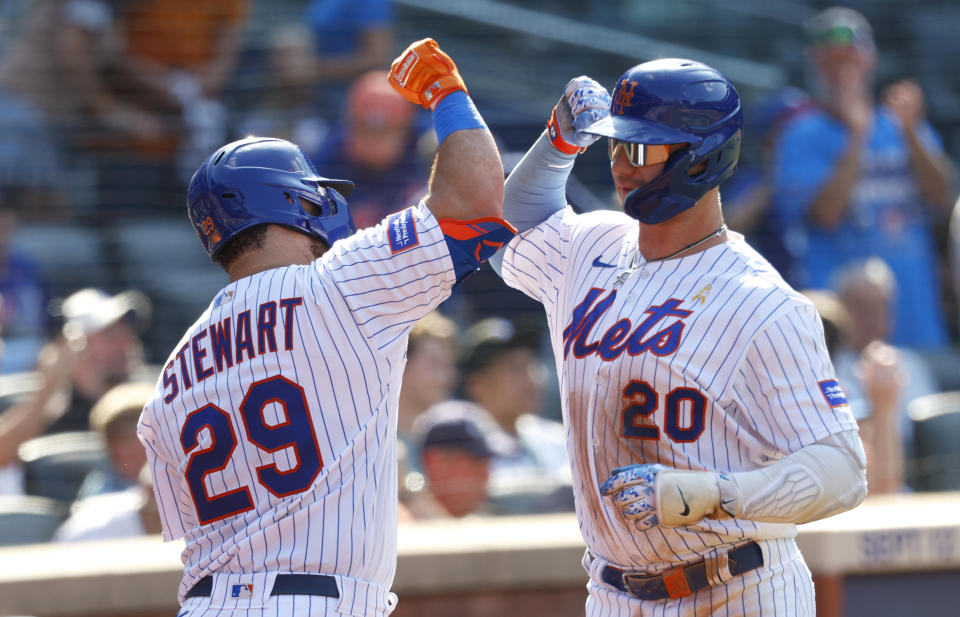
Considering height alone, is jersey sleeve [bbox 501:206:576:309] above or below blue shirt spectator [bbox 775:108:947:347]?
below

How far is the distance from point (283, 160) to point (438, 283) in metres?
0.46

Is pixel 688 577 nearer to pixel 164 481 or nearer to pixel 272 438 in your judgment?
pixel 272 438

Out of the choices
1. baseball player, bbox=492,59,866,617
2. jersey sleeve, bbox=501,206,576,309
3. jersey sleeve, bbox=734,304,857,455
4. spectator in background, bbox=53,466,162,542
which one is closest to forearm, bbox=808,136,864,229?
jersey sleeve, bbox=501,206,576,309

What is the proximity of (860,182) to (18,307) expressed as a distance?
394cm

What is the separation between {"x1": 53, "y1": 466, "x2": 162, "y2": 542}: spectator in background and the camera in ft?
13.8

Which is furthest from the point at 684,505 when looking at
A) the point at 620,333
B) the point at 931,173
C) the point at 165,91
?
the point at 165,91

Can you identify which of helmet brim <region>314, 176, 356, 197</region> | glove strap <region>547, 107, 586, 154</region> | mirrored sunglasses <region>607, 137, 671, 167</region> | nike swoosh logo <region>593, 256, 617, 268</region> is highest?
glove strap <region>547, 107, 586, 154</region>

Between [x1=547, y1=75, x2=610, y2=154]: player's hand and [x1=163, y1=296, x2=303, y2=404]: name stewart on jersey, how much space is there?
78 cm

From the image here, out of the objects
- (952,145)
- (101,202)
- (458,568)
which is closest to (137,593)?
(458,568)

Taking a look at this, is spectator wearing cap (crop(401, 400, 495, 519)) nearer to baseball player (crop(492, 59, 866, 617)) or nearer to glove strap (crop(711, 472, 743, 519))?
baseball player (crop(492, 59, 866, 617))

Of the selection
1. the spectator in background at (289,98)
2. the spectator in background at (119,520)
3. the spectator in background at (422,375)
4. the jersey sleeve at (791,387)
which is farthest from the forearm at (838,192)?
the jersey sleeve at (791,387)

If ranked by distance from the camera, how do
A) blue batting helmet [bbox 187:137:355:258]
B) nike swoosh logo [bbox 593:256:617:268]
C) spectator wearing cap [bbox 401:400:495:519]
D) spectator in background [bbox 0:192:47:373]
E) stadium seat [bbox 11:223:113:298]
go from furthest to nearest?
1. stadium seat [bbox 11:223:113:298]
2. spectator in background [bbox 0:192:47:373]
3. spectator wearing cap [bbox 401:400:495:519]
4. nike swoosh logo [bbox 593:256:617:268]
5. blue batting helmet [bbox 187:137:355:258]

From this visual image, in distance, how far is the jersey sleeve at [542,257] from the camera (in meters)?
2.91

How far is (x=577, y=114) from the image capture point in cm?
282
